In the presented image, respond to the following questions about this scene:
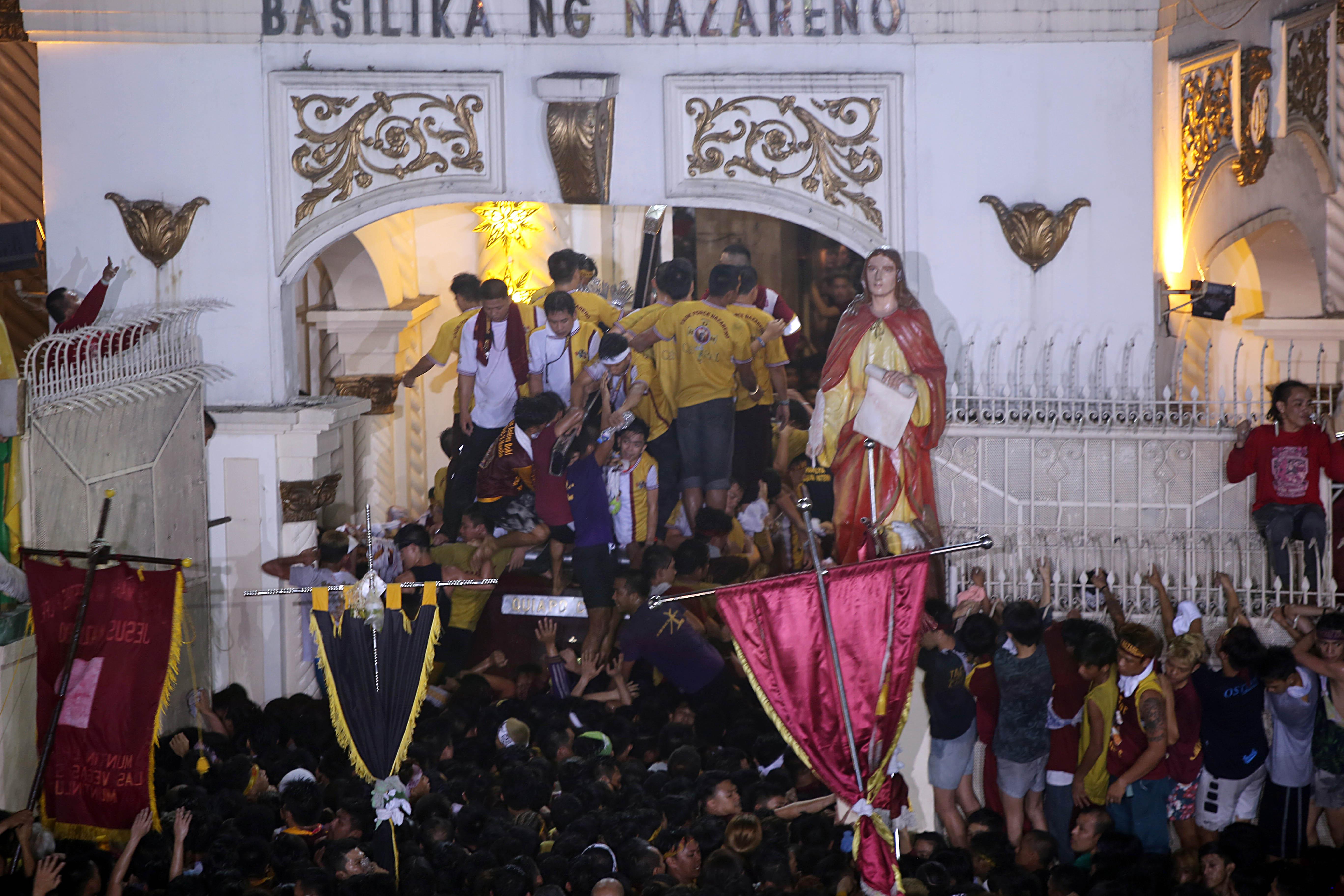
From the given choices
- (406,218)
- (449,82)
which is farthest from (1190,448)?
(406,218)

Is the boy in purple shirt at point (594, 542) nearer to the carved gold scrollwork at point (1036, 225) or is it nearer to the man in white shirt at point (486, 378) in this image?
the man in white shirt at point (486, 378)

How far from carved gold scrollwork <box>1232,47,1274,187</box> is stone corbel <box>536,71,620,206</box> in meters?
4.55

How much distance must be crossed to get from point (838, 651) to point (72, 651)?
3595mm

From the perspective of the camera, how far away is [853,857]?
6.89m

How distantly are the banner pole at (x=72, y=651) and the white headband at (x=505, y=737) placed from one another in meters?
2.17

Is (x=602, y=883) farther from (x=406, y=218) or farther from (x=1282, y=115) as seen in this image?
(x=406, y=218)

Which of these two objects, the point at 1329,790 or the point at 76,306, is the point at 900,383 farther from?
the point at 76,306

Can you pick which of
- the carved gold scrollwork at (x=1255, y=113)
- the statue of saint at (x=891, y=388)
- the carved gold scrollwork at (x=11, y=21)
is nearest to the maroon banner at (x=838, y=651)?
the statue of saint at (x=891, y=388)

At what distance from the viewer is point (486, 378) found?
11586 mm

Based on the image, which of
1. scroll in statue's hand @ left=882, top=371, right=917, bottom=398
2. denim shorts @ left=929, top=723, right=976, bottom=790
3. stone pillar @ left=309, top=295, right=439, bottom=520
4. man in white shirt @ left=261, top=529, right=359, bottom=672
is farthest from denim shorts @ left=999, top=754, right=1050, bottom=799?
stone pillar @ left=309, top=295, right=439, bottom=520

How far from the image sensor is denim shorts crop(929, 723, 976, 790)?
330 inches

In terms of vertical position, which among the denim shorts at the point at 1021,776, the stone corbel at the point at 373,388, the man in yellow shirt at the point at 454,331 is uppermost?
the man in yellow shirt at the point at 454,331

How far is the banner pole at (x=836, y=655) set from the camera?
22.7 feet

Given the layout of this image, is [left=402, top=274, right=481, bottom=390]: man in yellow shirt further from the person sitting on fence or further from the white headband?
the person sitting on fence
